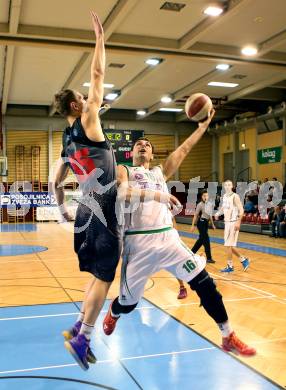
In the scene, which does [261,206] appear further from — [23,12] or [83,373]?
[83,373]

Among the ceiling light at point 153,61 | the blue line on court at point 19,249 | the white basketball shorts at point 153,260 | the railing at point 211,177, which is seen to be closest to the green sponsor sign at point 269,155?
the railing at point 211,177

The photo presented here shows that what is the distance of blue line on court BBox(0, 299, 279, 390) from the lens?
3.87 metres

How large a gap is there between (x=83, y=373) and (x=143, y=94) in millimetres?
17599

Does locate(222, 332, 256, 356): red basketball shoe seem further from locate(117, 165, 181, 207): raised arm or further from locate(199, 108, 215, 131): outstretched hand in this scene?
locate(199, 108, 215, 131): outstretched hand

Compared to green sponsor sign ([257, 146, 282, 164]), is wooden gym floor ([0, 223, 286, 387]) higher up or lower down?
lower down

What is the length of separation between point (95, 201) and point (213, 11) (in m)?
8.50

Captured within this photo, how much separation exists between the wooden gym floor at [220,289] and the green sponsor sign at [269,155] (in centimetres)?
987

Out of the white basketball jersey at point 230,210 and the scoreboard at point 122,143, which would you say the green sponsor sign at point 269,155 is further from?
the white basketball jersey at point 230,210

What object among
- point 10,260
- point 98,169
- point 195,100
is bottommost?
point 10,260

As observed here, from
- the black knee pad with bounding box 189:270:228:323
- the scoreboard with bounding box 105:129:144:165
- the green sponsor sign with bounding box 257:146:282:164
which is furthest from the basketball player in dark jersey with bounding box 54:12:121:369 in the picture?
the green sponsor sign with bounding box 257:146:282:164

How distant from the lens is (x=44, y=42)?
40.7 feet

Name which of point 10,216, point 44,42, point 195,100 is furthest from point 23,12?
point 10,216

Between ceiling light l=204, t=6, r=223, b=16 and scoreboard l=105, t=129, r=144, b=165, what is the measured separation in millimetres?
7000

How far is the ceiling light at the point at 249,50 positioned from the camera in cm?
1343
